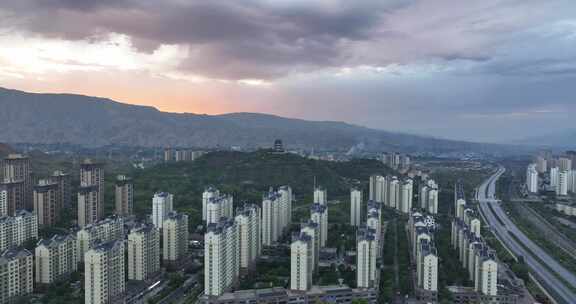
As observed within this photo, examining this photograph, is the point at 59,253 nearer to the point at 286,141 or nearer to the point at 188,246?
the point at 188,246

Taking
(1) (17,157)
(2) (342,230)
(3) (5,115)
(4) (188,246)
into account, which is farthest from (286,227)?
(3) (5,115)

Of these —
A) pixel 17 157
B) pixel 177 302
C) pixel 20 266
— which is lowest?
pixel 177 302

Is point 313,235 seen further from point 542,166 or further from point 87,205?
point 542,166

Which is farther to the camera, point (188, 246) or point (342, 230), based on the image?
point (342, 230)

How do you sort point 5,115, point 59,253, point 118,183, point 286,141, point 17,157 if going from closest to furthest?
point 59,253
point 118,183
point 17,157
point 5,115
point 286,141

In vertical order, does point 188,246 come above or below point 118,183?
below

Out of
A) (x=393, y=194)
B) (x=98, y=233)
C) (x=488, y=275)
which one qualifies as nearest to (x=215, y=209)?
(x=98, y=233)
